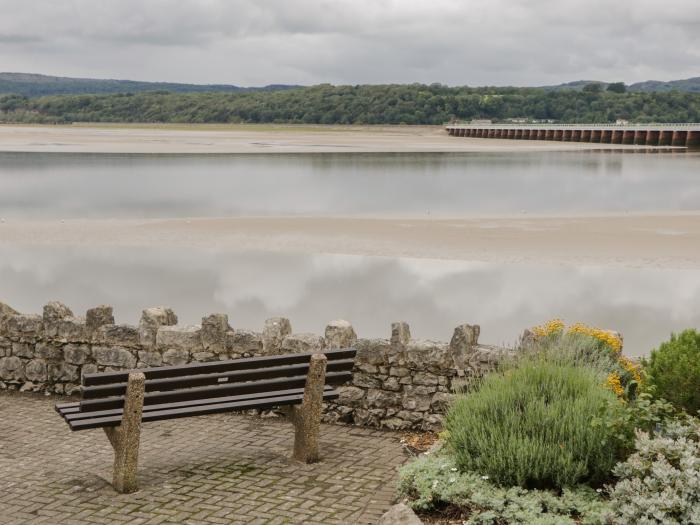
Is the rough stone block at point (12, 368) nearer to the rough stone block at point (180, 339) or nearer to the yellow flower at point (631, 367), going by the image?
the rough stone block at point (180, 339)

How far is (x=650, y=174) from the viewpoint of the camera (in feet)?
179

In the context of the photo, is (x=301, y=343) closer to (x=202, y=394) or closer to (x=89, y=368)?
(x=202, y=394)

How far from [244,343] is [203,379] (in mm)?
1913

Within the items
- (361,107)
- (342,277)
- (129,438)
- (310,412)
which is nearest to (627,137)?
(361,107)

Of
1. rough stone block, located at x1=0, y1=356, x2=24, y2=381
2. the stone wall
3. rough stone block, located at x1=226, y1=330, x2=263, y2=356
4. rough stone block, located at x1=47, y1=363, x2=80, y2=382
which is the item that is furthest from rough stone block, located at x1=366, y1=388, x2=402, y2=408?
rough stone block, located at x1=0, y1=356, x2=24, y2=381

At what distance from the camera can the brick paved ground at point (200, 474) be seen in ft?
22.5

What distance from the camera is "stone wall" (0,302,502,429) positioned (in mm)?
8945

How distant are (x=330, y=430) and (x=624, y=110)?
152 meters

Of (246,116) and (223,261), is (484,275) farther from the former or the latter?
(246,116)

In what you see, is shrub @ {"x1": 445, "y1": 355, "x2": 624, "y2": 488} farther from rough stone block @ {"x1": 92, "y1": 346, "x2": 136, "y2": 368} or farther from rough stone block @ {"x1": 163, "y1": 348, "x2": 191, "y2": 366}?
rough stone block @ {"x1": 92, "y1": 346, "x2": 136, "y2": 368}

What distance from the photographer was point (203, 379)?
7.62m

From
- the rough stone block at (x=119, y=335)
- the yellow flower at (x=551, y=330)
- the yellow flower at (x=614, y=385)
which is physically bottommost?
the rough stone block at (x=119, y=335)

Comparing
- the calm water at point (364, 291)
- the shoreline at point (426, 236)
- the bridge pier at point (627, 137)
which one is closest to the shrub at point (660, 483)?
the calm water at point (364, 291)

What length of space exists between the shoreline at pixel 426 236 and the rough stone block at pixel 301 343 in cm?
1282
